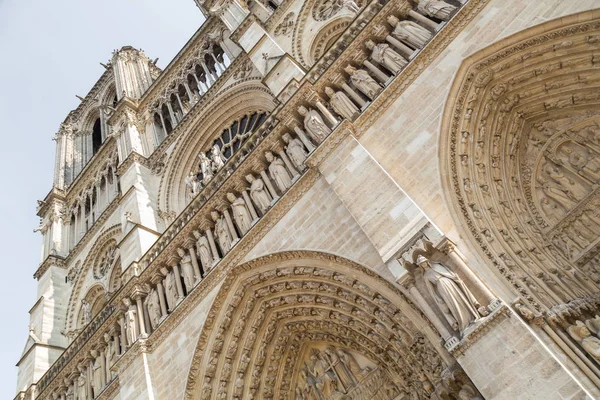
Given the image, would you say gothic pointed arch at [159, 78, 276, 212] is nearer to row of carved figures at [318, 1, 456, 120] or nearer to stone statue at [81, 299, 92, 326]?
stone statue at [81, 299, 92, 326]

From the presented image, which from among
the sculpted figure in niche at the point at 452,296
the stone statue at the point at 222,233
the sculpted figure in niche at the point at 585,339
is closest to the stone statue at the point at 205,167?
the stone statue at the point at 222,233

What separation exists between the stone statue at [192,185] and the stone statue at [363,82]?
217 inches

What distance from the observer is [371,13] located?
897 cm

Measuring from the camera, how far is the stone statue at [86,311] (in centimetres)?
1446

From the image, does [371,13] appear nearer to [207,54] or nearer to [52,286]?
[207,54]

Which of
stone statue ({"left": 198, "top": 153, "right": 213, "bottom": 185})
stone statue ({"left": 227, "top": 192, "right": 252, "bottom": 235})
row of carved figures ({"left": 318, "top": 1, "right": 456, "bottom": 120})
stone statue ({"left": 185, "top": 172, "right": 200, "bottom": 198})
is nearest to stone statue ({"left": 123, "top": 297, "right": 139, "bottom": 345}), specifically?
stone statue ({"left": 227, "top": 192, "right": 252, "bottom": 235})

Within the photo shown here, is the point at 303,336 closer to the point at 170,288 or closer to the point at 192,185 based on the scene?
the point at 170,288

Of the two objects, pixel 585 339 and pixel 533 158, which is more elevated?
pixel 533 158

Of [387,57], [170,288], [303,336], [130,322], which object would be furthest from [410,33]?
[130,322]

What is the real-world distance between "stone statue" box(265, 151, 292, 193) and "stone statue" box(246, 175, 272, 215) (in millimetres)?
249

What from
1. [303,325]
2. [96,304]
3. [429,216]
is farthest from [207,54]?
[429,216]

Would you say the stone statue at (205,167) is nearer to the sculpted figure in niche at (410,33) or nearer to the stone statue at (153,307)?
the stone statue at (153,307)

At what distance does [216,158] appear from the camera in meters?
12.3

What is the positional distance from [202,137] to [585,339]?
1131 centimetres
